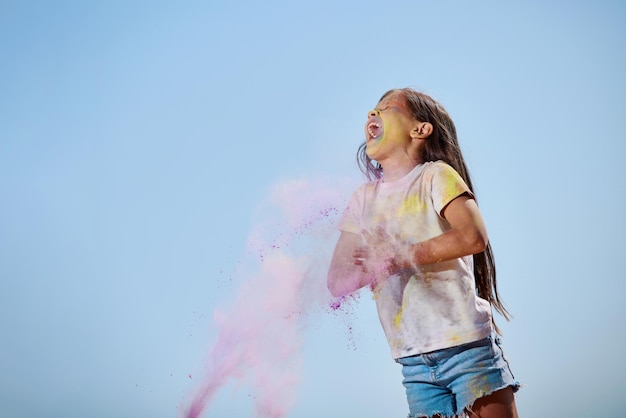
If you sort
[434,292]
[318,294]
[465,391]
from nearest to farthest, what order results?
1. [465,391]
2. [434,292]
3. [318,294]

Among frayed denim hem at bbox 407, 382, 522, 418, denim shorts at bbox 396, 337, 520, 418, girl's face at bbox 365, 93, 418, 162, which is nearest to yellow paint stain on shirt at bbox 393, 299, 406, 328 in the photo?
denim shorts at bbox 396, 337, 520, 418

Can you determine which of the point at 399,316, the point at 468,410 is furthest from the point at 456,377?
the point at 399,316

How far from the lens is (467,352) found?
223 centimetres

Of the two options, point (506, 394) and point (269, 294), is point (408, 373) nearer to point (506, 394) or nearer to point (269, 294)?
point (506, 394)

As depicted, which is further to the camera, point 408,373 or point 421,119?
point 421,119

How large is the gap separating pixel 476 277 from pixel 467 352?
1.76 ft

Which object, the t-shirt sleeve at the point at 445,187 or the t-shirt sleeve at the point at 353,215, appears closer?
the t-shirt sleeve at the point at 445,187

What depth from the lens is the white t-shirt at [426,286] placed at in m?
2.29

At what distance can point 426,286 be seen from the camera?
236cm

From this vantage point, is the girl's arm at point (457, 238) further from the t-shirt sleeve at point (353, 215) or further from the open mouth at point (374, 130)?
the open mouth at point (374, 130)

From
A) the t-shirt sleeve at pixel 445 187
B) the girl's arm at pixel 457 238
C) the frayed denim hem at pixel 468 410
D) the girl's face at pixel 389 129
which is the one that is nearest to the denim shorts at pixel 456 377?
the frayed denim hem at pixel 468 410

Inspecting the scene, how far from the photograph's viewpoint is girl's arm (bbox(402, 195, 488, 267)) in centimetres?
223

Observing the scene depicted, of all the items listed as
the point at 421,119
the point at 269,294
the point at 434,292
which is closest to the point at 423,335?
the point at 434,292

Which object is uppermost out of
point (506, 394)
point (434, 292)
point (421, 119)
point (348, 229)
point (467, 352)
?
point (421, 119)
